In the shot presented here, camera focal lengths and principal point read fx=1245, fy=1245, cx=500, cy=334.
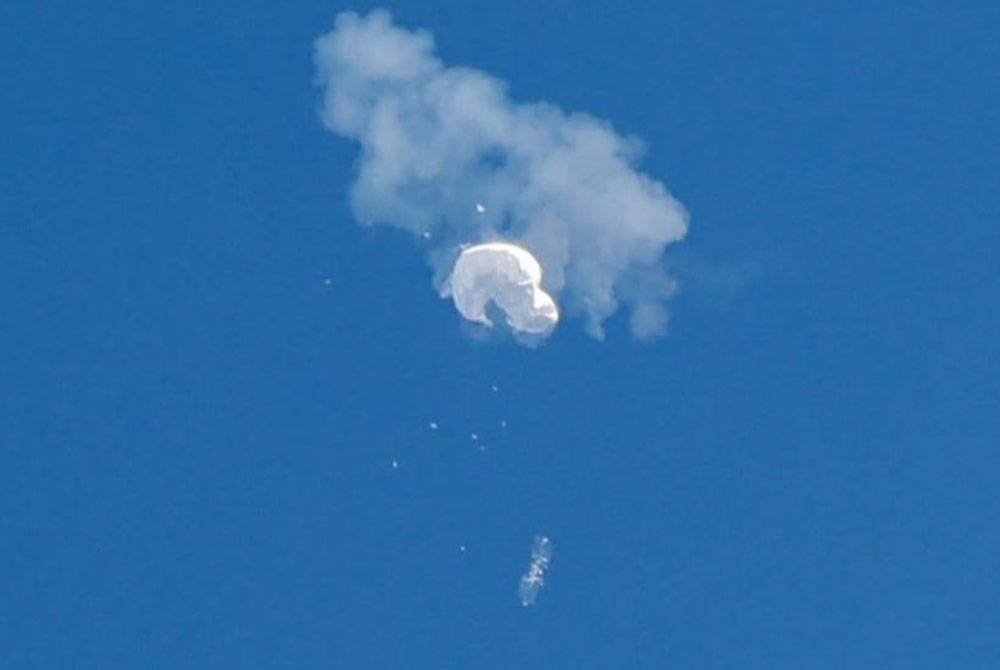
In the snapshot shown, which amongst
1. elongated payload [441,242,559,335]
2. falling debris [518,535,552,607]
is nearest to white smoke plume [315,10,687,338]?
elongated payload [441,242,559,335]

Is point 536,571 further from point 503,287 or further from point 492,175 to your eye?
point 492,175

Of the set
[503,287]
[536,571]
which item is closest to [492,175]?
[503,287]

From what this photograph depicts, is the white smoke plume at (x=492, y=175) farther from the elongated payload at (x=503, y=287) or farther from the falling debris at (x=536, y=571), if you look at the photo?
the falling debris at (x=536, y=571)

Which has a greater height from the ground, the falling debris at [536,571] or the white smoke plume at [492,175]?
the white smoke plume at [492,175]

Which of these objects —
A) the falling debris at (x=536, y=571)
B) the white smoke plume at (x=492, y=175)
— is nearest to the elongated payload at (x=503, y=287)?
the white smoke plume at (x=492, y=175)

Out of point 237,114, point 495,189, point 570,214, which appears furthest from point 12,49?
point 570,214

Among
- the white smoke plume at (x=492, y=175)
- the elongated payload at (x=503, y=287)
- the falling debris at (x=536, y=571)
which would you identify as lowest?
the falling debris at (x=536, y=571)

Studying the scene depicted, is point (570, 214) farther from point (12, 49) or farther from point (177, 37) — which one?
point (12, 49)
